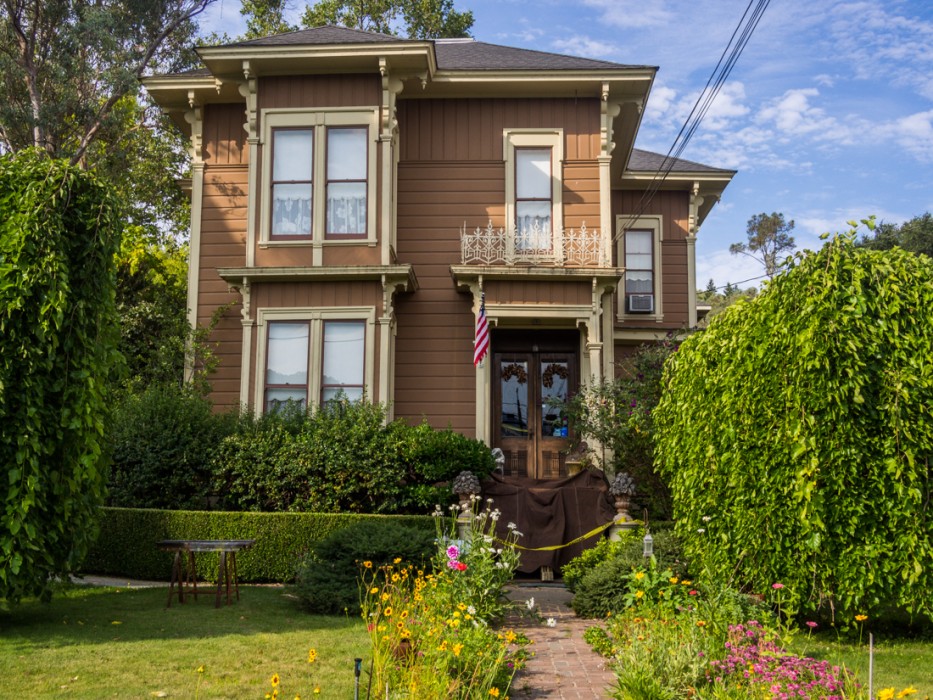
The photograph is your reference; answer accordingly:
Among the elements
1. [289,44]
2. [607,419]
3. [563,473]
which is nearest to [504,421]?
[563,473]

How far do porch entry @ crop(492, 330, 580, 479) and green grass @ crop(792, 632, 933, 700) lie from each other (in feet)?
26.0

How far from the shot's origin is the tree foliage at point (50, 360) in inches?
313

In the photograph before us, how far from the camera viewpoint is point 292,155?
1581 centimetres

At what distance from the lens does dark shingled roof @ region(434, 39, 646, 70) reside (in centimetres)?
1603

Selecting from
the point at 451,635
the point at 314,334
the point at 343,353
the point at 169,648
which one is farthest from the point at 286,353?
the point at 451,635

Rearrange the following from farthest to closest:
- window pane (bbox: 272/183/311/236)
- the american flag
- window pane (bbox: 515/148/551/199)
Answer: window pane (bbox: 515/148/551/199) → window pane (bbox: 272/183/311/236) → the american flag

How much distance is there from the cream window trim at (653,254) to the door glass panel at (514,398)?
425cm

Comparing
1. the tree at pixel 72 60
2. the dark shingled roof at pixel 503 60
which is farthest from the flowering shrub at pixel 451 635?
the tree at pixel 72 60

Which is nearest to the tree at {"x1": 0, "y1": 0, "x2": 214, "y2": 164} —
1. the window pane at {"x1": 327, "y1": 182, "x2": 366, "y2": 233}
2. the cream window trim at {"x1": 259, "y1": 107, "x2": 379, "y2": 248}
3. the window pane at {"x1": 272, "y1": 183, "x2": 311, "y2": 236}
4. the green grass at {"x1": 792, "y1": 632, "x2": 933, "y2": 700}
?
the cream window trim at {"x1": 259, "y1": 107, "x2": 379, "y2": 248}

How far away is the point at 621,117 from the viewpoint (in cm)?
1703

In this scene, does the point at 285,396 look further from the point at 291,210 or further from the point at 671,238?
the point at 671,238

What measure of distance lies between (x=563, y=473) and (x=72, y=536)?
30.6 ft

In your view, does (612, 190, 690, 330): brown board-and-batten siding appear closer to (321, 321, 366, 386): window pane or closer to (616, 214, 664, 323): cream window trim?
(616, 214, 664, 323): cream window trim

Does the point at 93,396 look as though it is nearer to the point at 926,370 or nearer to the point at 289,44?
the point at 926,370
